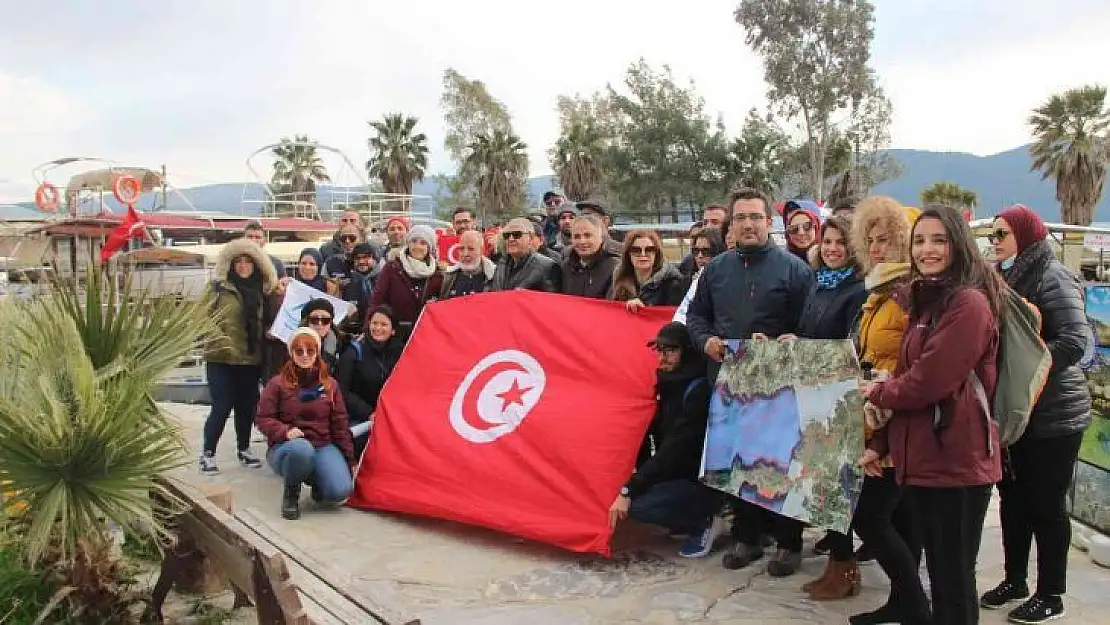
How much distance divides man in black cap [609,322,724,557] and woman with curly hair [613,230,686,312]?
59 cm

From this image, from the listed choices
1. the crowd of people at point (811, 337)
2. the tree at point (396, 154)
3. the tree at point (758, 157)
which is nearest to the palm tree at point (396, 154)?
the tree at point (396, 154)

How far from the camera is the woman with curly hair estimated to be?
5.25m

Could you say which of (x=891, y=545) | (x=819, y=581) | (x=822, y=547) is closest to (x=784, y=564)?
(x=819, y=581)

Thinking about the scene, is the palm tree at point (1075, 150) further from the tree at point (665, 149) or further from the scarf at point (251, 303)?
the scarf at point (251, 303)

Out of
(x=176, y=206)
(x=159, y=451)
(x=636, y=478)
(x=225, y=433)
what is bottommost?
(x=225, y=433)

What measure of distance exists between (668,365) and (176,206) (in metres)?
29.8

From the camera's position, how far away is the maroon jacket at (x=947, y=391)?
280 centimetres

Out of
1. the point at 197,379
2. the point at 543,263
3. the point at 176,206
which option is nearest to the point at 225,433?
the point at 197,379

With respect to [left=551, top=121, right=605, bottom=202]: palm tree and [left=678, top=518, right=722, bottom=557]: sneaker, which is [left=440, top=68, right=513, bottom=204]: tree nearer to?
[left=551, top=121, right=605, bottom=202]: palm tree

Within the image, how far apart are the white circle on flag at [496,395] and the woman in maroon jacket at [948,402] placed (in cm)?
253

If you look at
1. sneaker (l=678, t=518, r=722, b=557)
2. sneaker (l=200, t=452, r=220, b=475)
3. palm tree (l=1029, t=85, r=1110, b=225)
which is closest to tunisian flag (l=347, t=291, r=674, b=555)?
sneaker (l=678, t=518, r=722, b=557)

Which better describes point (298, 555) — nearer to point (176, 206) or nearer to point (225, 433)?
point (225, 433)

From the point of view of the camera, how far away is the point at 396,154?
159 ft

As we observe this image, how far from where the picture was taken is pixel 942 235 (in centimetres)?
289
